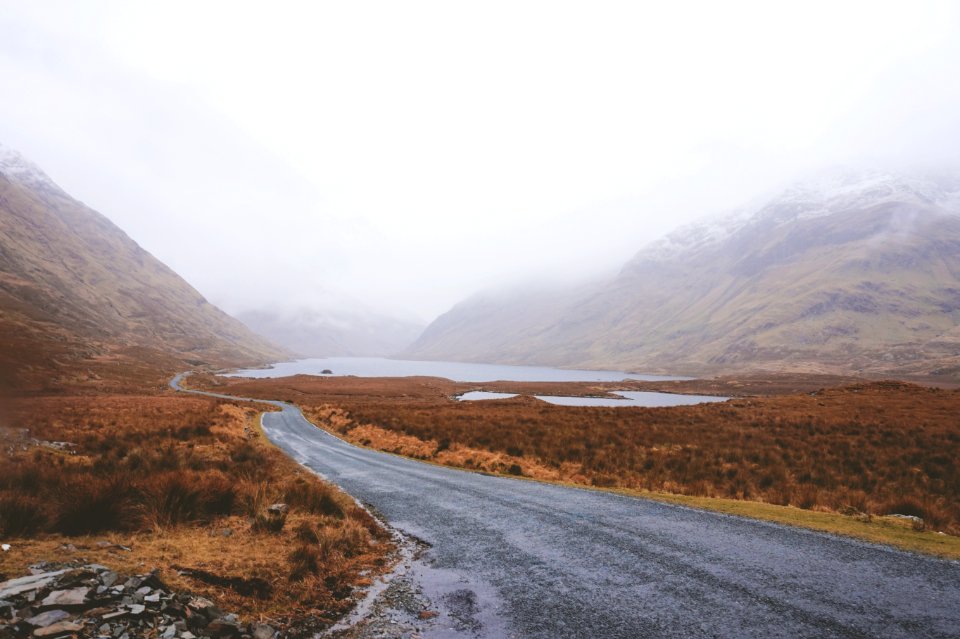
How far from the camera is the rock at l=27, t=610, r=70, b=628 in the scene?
15.2ft

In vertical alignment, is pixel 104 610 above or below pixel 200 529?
above

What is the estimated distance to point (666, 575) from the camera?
8.00 metres

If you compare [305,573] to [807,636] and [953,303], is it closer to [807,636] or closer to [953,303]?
[807,636]

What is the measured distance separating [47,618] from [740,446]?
29523mm

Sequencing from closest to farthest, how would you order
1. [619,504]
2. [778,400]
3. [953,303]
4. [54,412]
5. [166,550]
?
[166,550], [619,504], [54,412], [778,400], [953,303]

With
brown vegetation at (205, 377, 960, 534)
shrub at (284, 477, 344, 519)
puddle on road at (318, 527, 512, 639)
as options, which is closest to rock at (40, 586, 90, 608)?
puddle on road at (318, 527, 512, 639)

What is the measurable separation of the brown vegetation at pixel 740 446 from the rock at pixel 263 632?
49.2 feet

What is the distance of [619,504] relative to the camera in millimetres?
13906

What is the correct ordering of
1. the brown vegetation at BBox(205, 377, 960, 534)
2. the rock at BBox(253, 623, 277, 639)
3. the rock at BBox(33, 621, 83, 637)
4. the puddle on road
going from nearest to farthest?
the rock at BBox(33, 621, 83, 637)
the rock at BBox(253, 623, 277, 639)
the puddle on road
the brown vegetation at BBox(205, 377, 960, 534)

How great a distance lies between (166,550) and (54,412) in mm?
31755

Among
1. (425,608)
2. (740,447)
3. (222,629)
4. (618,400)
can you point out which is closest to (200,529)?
(222,629)

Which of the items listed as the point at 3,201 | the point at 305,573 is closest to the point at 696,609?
the point at 305,573

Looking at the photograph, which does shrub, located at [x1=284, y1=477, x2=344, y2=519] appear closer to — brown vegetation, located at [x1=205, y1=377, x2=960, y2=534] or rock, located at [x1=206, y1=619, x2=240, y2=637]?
rock, located at [x1=206, y1=619, x2=240, y2=637]

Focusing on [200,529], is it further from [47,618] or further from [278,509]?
[47,618]
